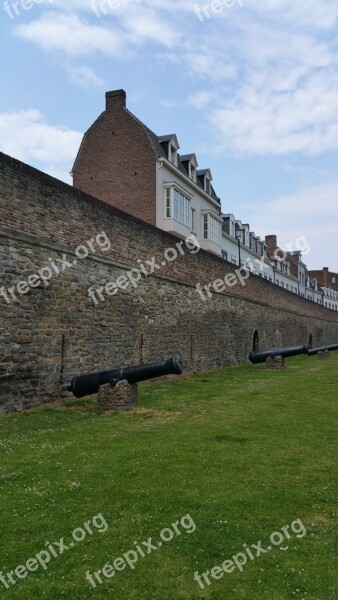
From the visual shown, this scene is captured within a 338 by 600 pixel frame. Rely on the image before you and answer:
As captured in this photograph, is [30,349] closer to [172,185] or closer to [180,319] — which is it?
[180,319]

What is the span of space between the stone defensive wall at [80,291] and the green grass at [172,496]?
1.49 metres

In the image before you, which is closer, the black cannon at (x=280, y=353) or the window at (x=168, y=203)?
the black cannon at (x=280, y=353)

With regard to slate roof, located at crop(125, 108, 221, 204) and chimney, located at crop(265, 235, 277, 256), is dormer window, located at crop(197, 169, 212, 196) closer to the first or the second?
slate roof, located at crop(125, 108, 221, 204)

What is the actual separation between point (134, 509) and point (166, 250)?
42.6ft

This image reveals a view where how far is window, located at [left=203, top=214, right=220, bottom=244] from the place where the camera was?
3175cm

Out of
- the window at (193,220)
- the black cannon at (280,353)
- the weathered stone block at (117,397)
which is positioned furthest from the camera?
the window at (193,220)

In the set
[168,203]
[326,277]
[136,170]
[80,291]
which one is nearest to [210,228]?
[168,203]

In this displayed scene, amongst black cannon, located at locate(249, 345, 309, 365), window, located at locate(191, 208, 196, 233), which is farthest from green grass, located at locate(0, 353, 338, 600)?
window, located at locate(191, 208, 196, 233)

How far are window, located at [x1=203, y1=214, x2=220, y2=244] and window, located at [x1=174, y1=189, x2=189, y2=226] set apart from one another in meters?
3.99

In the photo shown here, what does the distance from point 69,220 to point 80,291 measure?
1826mm

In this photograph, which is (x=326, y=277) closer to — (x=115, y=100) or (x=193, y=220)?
(x=193, y=220)

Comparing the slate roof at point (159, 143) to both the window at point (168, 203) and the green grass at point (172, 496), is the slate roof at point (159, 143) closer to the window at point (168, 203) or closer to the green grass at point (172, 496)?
the window at point (168, 203)

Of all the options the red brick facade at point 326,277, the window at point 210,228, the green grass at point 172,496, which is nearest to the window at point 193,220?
the window at point 210,228

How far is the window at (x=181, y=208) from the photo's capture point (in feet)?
86.0
